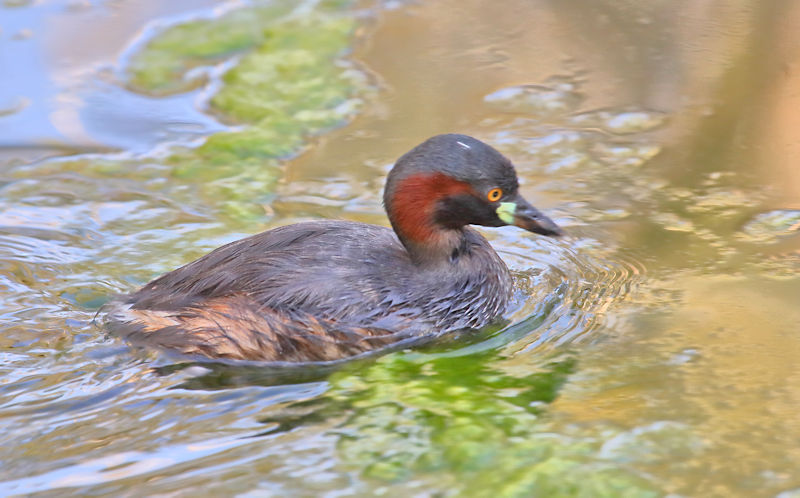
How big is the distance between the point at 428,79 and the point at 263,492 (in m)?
4.48

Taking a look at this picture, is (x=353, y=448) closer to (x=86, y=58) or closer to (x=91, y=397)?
(x=91, y=397)

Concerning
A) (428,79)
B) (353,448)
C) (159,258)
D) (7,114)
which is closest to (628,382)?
(353,448)

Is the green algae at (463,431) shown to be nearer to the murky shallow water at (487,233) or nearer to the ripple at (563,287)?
the murky shallow water at (487,233)

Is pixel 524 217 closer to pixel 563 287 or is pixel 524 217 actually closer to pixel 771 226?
pixel 563 287

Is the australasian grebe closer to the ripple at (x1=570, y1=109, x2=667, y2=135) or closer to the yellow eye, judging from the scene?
the yellow eye

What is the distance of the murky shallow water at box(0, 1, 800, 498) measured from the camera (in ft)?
13.1

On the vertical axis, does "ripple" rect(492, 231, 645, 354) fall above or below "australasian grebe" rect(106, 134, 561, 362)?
below

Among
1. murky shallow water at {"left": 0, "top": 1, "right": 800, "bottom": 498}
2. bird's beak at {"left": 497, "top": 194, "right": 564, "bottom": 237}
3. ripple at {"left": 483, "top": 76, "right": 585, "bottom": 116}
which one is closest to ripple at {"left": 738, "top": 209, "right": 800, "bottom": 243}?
murky shallow water at {"left": 0, "top": 1, "right": 800, "bottom": 498}

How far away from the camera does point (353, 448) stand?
4.09 m

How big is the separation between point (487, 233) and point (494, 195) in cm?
110

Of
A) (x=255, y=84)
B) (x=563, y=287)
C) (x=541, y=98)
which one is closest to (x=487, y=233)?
(x=563, y=287)

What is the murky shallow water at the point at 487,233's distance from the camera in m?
4.01

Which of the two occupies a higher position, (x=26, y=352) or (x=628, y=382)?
(x=26, y=352)

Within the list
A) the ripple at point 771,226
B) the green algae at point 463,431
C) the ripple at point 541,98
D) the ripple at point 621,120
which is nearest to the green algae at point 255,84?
the ripple at point 541,98
